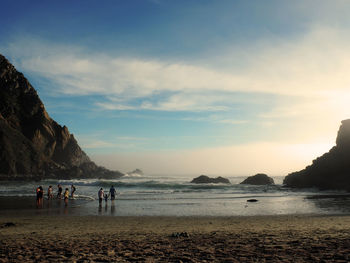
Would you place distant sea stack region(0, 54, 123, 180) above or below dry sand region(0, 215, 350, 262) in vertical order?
above

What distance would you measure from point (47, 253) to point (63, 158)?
144 m

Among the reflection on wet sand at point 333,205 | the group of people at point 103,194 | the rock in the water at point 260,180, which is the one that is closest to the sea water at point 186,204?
the reflection on wet sand at point 333,205

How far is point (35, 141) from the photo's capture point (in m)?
120

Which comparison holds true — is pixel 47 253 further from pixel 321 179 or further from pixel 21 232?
pixel 321 179

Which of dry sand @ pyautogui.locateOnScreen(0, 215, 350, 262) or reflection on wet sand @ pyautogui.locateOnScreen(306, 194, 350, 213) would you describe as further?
reflection on wet sand @ pyautogui.locateOnScreen(306, 194, 350, 213)

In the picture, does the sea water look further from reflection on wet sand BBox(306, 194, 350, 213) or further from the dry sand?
the dry sand

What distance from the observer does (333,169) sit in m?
52.4

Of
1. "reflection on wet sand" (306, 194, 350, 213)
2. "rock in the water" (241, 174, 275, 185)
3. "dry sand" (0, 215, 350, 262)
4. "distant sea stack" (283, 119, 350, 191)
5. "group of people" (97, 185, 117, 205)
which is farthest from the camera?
"rock in the water" (241, 174, 275, 185)

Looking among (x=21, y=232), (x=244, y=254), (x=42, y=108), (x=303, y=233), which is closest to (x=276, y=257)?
(x=244, y=254)

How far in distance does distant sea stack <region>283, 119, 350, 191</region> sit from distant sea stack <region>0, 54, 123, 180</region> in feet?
280

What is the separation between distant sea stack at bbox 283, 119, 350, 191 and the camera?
1967 inches

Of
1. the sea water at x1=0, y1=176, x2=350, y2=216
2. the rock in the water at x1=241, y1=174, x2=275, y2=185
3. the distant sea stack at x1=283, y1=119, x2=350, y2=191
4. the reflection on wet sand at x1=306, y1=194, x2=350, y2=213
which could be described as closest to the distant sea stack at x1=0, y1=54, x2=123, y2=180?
the sea water at x1=0, y1=176, x2=350, y2=216

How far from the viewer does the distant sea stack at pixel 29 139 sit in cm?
10038

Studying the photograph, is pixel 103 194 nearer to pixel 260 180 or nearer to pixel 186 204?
pixel 186 204
